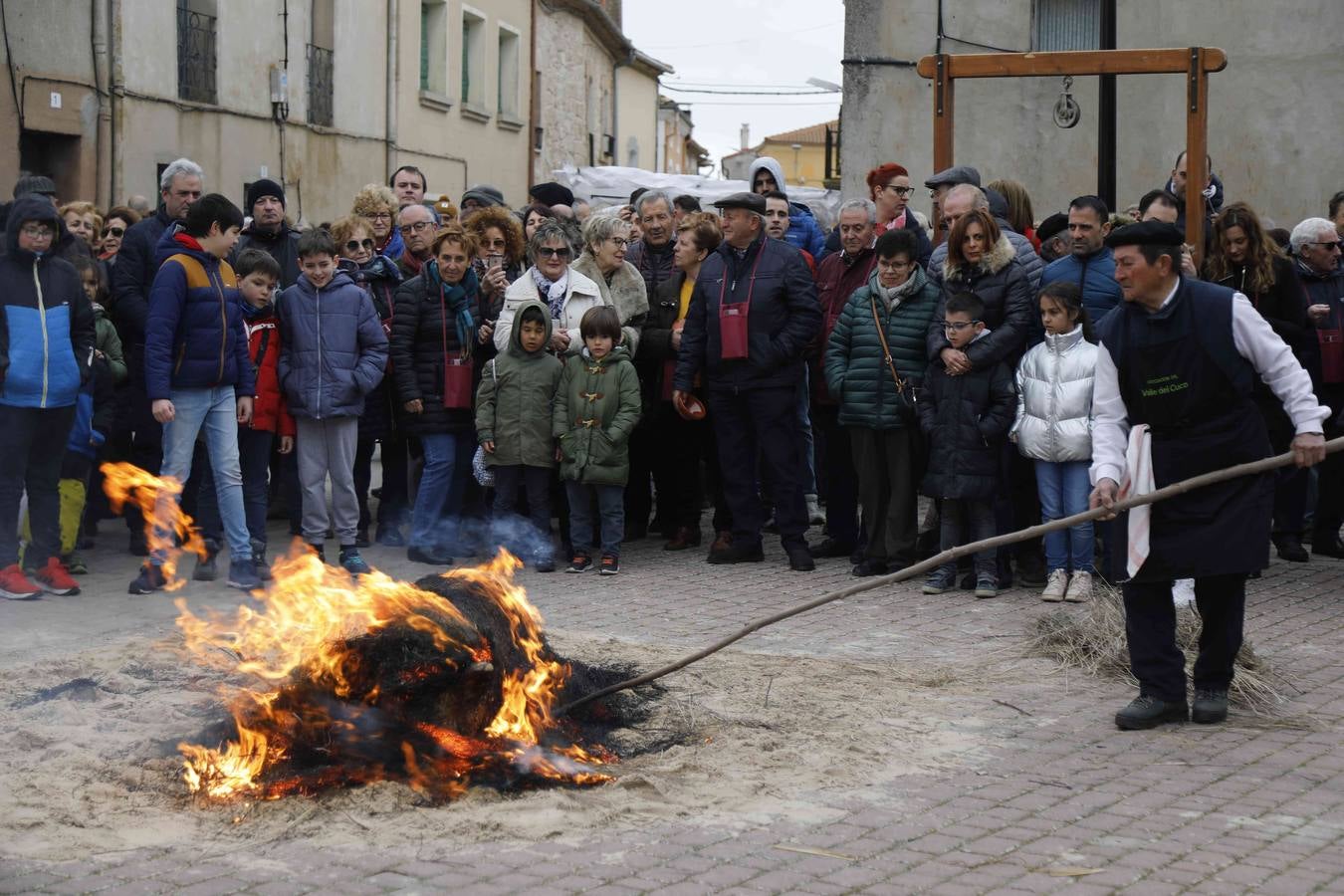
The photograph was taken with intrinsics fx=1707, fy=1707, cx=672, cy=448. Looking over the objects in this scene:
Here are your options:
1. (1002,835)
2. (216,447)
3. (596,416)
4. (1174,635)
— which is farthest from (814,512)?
(1002,835)

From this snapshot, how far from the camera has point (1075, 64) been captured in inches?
465

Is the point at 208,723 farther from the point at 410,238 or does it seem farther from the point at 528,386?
the point at 410,238

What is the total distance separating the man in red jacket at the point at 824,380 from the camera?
1120cm

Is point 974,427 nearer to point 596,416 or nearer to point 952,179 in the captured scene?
point 952,179

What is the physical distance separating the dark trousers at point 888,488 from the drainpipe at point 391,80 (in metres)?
21.1

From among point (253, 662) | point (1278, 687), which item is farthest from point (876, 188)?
point (253, 662)

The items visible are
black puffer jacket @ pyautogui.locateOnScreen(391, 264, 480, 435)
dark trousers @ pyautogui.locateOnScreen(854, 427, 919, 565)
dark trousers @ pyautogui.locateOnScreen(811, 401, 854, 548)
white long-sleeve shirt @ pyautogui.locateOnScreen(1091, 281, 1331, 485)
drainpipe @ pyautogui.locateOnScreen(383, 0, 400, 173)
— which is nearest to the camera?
white long-sleeve shirt @ pyautogui.locateOnScreen(1091, 281, 1331, 485)

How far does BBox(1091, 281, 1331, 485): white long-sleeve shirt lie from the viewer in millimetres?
6887

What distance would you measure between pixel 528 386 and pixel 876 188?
2.89 m

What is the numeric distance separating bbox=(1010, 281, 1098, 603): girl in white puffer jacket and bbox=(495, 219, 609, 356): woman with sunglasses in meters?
2.88

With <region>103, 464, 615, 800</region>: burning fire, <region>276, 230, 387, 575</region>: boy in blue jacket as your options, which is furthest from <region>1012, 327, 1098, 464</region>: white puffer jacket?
<region>103, 464, 615, 800</region>: burning fire

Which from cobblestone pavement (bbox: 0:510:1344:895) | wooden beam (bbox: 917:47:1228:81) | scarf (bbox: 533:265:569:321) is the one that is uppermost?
wooden beam (bbox: 917:47:1228:81)

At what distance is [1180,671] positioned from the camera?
7.07 meters

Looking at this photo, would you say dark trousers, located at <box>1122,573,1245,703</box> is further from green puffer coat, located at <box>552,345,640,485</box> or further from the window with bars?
the window with bars
